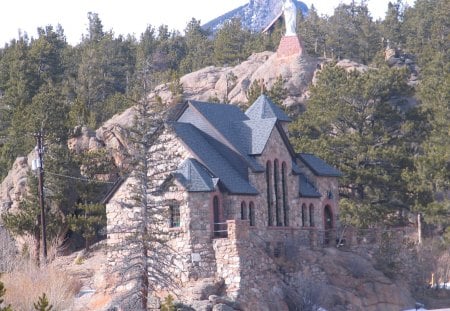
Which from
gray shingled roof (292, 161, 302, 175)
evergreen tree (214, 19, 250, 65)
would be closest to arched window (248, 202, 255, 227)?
gray shingled roof (292, 161, 302, 175)

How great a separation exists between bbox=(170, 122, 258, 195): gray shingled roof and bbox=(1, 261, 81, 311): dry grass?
878 centimetres

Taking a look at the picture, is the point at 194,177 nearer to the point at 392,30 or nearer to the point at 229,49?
the point at 229,49

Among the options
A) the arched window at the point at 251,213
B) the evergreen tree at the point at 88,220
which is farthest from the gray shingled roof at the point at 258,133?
the evergreen tree at the point at 88,220

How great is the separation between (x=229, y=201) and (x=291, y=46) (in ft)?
116

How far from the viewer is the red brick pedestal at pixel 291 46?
79.7 meters

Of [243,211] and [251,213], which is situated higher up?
[243,211]

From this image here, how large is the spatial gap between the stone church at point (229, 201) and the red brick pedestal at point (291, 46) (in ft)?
81.8

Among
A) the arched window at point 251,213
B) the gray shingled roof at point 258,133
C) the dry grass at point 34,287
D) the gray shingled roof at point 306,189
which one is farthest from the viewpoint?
the gray shingled roof at point 306,189

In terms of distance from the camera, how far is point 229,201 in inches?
1829

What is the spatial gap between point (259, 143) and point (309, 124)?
1590 centimetres

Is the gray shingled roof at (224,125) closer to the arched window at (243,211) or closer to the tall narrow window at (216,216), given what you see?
the arched window at (243,211)

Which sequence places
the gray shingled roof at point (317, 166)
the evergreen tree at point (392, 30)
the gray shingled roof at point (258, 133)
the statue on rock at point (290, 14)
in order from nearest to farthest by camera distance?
the gray shingled roof at point (258, 133) < the gray shingled roof at point (317, 166) < the statue on rock at point (290, 14) < the evergreen tree at point (392, 30)

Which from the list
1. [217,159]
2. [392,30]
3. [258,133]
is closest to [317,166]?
[258,133]

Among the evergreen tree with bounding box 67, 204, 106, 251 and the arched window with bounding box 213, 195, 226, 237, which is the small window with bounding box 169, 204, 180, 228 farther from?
the evergreen tree with bounding box 67, 204, 106, 251
